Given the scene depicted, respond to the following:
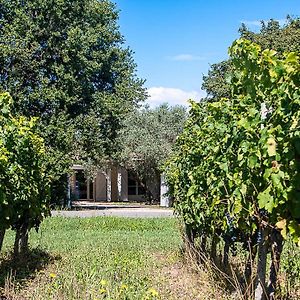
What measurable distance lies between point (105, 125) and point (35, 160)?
16.9 m

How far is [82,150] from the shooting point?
25469mm

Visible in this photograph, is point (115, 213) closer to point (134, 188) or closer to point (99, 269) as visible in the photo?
point (99, 269)

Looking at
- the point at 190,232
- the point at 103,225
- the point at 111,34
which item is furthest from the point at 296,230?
the point at 111,34

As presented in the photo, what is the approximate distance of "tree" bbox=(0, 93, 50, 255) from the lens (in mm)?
7113

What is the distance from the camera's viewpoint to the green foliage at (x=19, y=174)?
279 inches

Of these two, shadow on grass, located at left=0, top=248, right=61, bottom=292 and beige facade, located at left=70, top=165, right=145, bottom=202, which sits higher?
beige facade, located at left=70, top=165, right=145, bottom=202

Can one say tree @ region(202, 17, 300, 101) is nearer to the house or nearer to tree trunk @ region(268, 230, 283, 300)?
the house

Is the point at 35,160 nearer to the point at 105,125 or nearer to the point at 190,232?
the point at 190,232

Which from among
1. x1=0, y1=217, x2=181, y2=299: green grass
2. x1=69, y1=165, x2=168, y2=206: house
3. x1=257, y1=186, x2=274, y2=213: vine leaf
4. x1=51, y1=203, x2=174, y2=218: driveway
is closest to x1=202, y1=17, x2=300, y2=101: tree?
x1=51, y1=203, x2=174, y2=218: driveway

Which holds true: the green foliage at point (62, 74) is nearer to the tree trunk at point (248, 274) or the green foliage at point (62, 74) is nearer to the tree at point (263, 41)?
the tree at point (263, 41)

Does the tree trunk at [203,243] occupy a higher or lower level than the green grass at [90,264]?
higher

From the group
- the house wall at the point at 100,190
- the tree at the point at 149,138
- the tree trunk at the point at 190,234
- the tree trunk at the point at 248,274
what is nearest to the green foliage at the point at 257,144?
the tree trunk at the point at 248,274

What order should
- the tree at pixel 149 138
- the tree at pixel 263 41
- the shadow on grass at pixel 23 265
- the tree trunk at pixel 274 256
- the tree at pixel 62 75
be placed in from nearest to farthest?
the tree trunk at pixel 274 256, the shadow on grass at pixel 23 265, the tree at pixel 62 75, the tree at pixel 263 41, the tree at pixel 149 138

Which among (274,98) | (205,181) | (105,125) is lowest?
(205,181)
